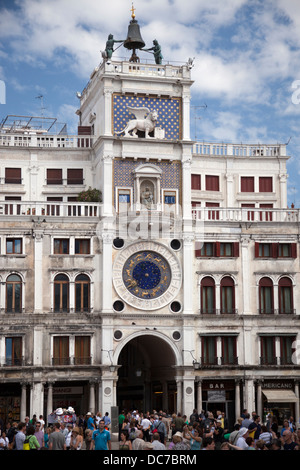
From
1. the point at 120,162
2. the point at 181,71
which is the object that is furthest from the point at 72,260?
the point at 181,71

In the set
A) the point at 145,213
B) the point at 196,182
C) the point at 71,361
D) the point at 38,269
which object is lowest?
the point at 71,361

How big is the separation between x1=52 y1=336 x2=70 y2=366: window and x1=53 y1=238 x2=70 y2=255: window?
18.3ft

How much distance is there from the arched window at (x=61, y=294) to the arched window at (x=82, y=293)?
2.15ft

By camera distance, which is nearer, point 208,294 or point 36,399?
point 36,399

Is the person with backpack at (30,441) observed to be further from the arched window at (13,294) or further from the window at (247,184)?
the window at (247,184)

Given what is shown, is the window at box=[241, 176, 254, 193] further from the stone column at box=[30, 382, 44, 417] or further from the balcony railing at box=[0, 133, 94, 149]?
the stone column at box=[30, 382, 44, 417]

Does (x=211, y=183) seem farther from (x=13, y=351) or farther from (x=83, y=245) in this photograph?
(x=13, y=351)

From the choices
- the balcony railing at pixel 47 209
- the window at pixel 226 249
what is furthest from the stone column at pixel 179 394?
the balcony railing at pixel 47 209

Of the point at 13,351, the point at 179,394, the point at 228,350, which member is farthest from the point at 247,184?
the point at 13,351

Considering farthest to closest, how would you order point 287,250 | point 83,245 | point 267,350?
point 287,250 < point 267,350 < point 83,245

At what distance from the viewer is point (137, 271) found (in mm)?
56844

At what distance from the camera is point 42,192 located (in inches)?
2355

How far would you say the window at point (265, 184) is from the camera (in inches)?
2491

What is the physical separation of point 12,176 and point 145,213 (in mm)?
10228
